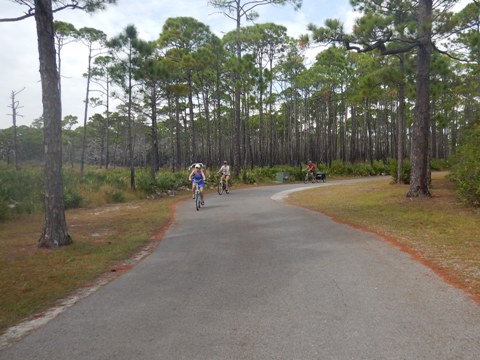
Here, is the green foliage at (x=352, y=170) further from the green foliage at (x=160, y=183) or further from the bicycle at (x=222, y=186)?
the bicycle at (x=222, y=186)

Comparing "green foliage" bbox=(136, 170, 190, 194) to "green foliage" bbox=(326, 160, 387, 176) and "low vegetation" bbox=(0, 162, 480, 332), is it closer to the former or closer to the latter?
"low vegetation" bbox=(0, 162, 480, 332)

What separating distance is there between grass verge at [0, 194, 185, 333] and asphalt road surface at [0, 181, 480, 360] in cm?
66

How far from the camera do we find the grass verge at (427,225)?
6410 millimetres

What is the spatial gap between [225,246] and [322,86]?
139ft

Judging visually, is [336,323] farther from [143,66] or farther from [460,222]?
[143,66]

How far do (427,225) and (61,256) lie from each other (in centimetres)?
915

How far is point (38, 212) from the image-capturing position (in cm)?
1456

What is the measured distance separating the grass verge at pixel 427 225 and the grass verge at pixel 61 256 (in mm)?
5679

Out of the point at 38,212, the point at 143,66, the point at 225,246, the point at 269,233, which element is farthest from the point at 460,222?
the point at 143,66

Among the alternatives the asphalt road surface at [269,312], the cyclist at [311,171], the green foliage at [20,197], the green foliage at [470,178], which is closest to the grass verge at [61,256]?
the asphalt road surface at [269,312]

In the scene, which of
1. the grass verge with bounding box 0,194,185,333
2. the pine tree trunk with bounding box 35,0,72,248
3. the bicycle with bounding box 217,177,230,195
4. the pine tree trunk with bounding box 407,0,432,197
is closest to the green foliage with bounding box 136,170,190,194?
the bicycle with bounding box 217,177,230,195

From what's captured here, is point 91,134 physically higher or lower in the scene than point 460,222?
higher

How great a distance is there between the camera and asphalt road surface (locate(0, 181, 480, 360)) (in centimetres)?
351

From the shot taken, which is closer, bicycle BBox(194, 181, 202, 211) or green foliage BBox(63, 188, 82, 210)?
bicycle BBox(194, 181, 202, 211)
